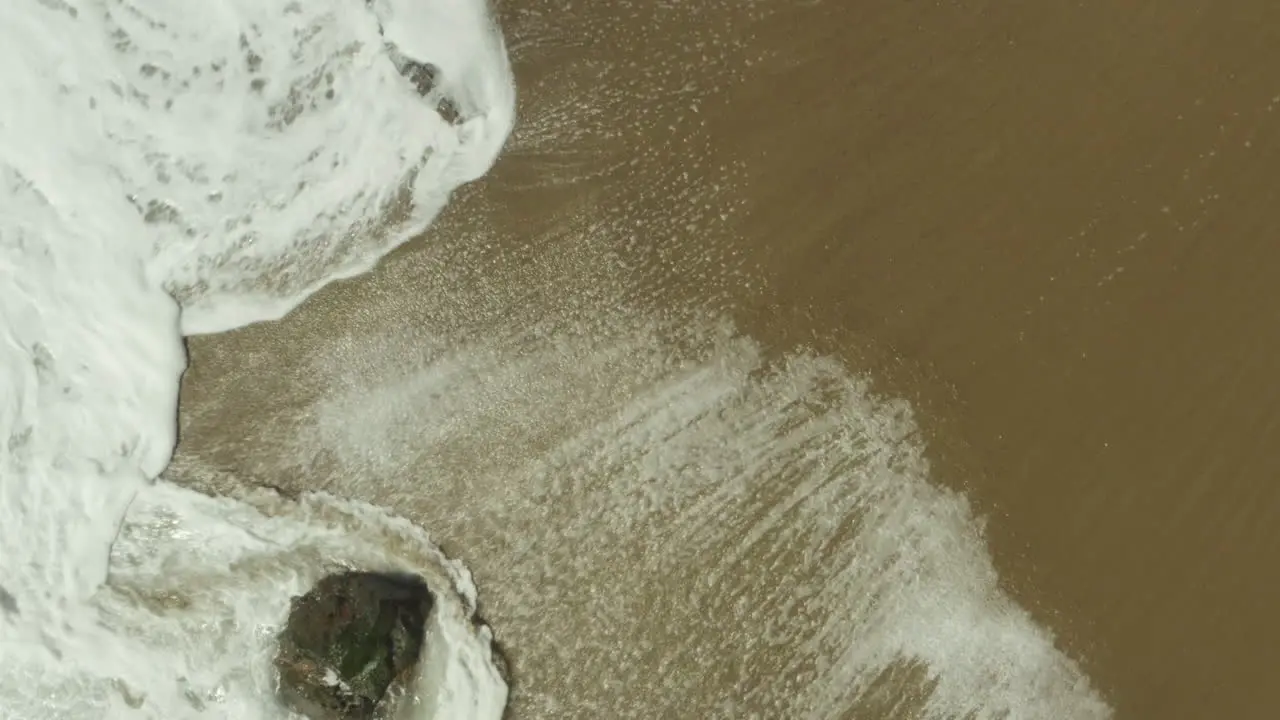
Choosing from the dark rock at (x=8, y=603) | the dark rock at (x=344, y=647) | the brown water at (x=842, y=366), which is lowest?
the dark rock at (x=344, y=647)

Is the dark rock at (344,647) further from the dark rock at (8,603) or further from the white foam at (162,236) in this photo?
the dark rock at (8,603)

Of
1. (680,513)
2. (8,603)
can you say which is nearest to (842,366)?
(680,513)

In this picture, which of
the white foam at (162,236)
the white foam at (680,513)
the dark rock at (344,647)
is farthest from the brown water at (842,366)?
the dark rock at (344,647)

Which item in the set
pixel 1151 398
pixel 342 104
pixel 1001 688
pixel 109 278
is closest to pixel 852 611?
pixel 1001 688

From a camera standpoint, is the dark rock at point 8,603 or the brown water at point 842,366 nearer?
the dark rock at point 8,603

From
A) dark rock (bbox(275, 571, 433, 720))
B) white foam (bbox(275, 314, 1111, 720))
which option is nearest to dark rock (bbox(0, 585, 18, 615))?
dark rock (bbox(275, 571, 433, 720))

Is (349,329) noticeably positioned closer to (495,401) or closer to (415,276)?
(415,276)

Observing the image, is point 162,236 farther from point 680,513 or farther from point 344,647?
point 680,513
